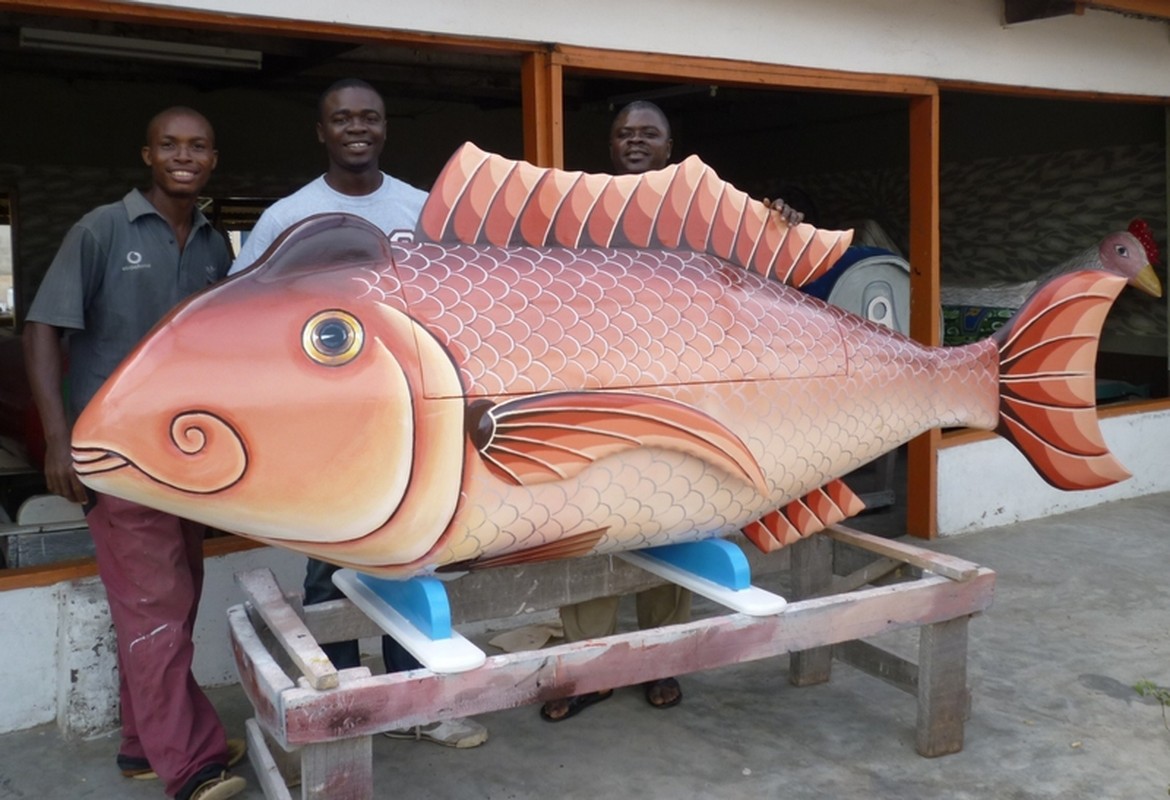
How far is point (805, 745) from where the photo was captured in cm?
272

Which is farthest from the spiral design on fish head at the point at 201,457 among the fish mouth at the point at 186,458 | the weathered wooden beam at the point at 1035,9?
the weathered wooden beam at the point at 1035,9

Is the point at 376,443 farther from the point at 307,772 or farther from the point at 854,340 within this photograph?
the point at 854,340

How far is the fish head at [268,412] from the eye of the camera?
1805mm

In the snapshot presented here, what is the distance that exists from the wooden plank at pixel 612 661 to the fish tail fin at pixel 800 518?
0.19 metres

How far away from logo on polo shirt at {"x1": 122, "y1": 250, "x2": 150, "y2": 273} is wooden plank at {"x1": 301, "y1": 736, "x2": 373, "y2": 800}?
112 centimetres

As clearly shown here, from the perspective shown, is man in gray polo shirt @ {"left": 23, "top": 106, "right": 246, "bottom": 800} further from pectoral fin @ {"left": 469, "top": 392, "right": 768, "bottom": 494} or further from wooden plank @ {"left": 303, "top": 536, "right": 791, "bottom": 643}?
pectoral fin @ {"left": 469, "top": 392, "right": 768, "bottom": 494}

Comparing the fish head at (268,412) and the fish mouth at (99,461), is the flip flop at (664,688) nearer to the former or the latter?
the fish head at (268,412)

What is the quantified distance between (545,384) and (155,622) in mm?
1060

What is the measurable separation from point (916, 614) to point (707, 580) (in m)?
0.52

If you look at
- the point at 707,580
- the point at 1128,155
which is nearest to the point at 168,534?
the point at 707,580

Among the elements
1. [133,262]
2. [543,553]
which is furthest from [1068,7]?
[133,262]

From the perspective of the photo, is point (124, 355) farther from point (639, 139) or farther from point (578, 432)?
point (639, 139)

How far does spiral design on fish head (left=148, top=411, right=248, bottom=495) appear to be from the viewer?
5.92 feet

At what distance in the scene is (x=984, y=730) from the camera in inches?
110
